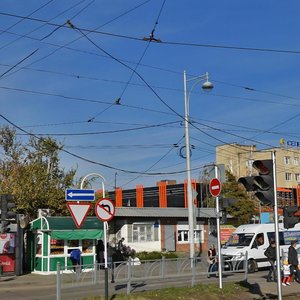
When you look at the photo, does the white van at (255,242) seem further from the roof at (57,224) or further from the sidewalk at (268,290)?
the roof at (57,224)

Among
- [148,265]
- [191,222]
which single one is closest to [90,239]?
[191,222]

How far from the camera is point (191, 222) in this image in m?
29.9

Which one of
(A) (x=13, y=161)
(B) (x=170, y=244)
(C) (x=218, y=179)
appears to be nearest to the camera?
(C) (x=218, y=179)

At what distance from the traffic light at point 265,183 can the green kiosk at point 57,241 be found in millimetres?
16916

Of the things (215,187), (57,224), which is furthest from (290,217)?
(57,224)

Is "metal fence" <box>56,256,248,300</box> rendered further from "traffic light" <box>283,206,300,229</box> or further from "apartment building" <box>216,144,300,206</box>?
"apartment building" <box>216,144,300,206</box>

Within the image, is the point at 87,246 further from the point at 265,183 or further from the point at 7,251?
the point at 265,183

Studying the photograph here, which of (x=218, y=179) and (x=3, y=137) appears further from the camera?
(x=3, y=137)

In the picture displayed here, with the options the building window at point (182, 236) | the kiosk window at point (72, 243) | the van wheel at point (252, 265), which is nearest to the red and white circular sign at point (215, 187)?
the van wheel at point (252, 265)

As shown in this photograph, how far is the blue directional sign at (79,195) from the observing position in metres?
16.3

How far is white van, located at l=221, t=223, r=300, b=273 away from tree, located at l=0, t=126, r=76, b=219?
514 inches

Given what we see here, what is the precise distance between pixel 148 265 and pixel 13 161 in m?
22.3

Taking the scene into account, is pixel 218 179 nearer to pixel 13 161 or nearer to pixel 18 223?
pixel 18 223

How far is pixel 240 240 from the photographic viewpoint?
28609mm
